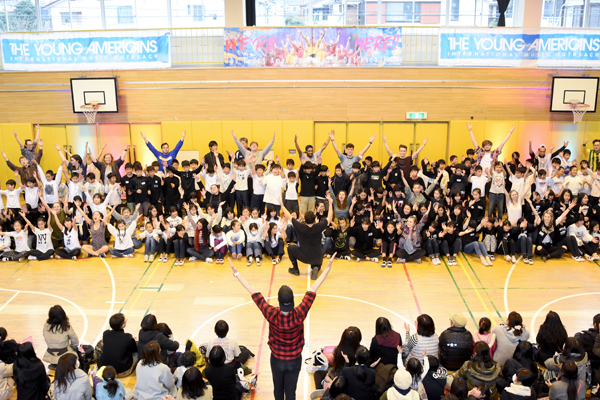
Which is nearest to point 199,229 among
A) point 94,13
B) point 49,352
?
point 49,352

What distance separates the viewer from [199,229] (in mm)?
11398

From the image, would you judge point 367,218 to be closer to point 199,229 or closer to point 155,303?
point 199,229

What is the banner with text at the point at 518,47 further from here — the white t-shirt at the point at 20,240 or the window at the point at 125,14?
the white t-shirt at the point at 20,240

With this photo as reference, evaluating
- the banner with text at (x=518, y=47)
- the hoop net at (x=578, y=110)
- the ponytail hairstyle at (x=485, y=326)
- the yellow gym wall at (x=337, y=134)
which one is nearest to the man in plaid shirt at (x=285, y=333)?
the ponytail hairstyle at (x=485, y=326)

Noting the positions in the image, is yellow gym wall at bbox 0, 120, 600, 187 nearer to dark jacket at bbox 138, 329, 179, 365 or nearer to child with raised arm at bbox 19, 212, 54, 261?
child with raised arm at bbox 19, 212, 54, 261

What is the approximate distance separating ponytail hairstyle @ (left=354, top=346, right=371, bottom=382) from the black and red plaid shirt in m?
0.68

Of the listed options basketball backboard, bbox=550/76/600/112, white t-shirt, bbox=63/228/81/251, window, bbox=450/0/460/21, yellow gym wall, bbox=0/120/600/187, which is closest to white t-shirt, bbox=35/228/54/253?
white t-shirt, bbox=63/228/81/251

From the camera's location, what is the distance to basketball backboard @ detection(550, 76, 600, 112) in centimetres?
1548

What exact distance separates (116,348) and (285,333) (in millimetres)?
2694

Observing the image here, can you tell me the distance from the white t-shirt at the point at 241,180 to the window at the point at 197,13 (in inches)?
305

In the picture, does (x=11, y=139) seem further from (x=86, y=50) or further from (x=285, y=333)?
(x=285, y=333)

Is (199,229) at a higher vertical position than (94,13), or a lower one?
lower

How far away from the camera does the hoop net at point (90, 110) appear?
15.8 metres

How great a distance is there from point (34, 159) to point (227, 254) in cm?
650
